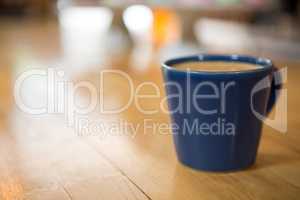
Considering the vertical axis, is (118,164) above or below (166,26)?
below

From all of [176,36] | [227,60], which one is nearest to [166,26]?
[176,36]

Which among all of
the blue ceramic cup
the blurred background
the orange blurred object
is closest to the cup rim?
the blue ceramic cup

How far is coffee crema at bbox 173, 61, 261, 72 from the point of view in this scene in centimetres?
45

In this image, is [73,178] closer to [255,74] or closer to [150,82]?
[255,74]

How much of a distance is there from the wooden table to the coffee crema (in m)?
0.10

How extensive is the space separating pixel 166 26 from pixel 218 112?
151 cm

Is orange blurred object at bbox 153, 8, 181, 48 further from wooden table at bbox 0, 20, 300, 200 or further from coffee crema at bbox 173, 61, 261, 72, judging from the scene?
coffee crema at bbox 173, 61, 261, 72

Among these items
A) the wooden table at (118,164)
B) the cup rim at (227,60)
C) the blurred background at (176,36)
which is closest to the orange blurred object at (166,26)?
the blurred background at (176,36)

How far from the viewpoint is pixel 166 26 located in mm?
1903

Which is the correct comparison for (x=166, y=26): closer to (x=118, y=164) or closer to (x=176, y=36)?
(x=176, y=36)

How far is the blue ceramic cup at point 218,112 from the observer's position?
0.42m

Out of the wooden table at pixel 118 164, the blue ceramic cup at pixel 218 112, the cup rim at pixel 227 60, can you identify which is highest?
the cup rim at pixel 227 60

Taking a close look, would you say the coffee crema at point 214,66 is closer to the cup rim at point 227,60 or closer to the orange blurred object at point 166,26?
the cup rim at point 227,60

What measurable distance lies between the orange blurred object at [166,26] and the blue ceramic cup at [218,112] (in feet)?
4.05
